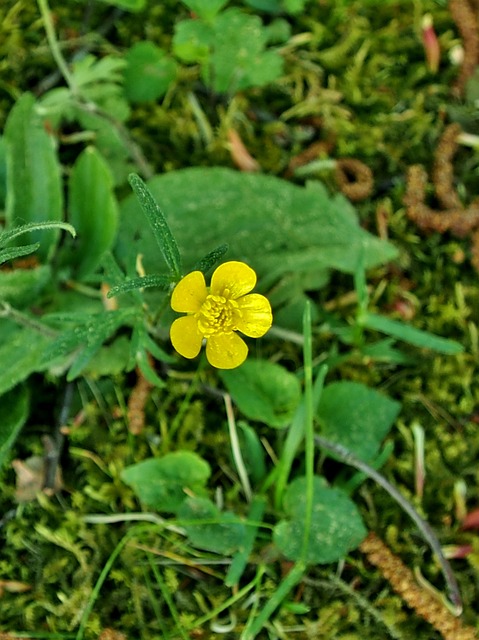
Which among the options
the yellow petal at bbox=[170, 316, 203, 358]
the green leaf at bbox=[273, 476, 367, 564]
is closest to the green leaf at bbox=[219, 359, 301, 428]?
the green leaf at bbox=[273, 476, 367, 564]

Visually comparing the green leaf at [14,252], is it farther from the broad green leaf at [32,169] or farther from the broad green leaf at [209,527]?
the broad green leaf at [209,527]

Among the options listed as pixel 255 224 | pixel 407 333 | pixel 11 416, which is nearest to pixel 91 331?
pixel 11 416

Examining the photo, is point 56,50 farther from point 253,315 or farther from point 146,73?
point 253,315

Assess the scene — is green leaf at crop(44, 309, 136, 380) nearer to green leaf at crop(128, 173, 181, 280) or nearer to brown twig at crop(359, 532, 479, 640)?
green leaf at crop(128, 173, 181, 280)

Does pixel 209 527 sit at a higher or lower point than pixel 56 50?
lower

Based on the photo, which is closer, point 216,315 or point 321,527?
point 216,315
